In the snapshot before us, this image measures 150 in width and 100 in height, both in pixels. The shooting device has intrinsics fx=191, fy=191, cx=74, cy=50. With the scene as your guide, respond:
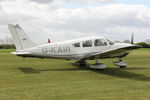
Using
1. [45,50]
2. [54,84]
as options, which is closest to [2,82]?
[54,84]

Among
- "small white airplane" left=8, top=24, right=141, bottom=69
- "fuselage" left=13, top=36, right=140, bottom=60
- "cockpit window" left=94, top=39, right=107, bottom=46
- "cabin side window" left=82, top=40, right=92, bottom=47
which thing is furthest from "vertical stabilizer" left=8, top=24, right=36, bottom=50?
"cockpit window" left=94, top=39, right=107, bottom=46

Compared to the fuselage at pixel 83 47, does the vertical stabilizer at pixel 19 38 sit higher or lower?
higher

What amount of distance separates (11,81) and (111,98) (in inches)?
181

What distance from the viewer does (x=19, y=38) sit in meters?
11.6

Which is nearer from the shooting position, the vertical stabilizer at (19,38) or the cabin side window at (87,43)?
the vertical stabilizer at (19,38)

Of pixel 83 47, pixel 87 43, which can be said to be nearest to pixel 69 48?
pixel 83 47

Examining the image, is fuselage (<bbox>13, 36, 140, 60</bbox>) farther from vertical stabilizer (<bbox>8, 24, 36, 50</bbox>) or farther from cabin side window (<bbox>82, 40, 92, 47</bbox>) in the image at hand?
vertical stabilizer (<bbox>8, 24, 36, 50</bbox>)

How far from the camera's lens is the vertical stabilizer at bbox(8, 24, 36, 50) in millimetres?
11447

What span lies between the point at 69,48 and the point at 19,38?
10.6 feet

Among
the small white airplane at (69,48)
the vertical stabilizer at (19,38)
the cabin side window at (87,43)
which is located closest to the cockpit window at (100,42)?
the small white airplane at (69,48)

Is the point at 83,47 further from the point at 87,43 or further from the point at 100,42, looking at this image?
the point at 100,42

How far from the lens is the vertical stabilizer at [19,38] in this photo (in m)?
11.4

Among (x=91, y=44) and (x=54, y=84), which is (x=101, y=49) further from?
(x=54, y=84)

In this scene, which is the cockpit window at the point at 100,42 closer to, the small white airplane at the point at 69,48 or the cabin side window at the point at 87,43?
the small white airplane at the point at 69,48
